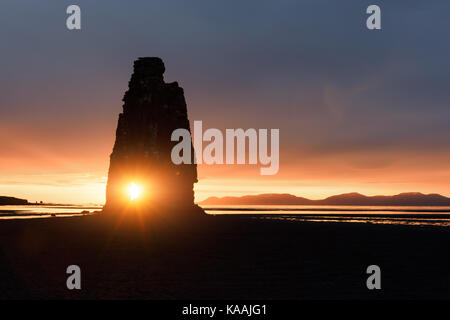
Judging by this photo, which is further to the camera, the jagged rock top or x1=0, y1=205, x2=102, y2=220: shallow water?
x1=0, y1=205, x2=102, y2=220: shallow water

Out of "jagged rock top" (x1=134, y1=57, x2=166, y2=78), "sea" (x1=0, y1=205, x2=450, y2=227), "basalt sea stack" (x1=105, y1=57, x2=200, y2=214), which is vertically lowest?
"sea" (x1=0, y1=205, x2=450, y2=227)

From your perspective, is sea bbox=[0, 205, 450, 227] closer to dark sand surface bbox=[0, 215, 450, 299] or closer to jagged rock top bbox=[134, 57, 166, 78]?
jagged rock top bbox=[134, 57, 166, 78]

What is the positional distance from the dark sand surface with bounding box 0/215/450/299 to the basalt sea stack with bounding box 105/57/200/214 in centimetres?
1713

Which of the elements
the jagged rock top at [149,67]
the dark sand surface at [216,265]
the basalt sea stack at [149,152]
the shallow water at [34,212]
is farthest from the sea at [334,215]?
the dark sand surface at [216,265]

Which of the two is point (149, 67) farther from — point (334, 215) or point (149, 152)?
point (334, 215)

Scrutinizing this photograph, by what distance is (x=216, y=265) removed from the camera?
23.7 metres

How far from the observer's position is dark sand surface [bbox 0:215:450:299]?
17.8 m

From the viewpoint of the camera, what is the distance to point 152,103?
58.0m

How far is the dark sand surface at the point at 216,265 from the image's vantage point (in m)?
17.8

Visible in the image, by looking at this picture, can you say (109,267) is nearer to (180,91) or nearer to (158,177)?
(158,177)

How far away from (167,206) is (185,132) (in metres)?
9.59

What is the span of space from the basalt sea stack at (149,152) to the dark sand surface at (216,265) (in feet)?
56.2

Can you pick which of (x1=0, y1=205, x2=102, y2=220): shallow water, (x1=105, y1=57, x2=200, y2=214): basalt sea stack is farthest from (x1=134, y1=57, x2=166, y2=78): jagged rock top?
(x1=0, y1=205, x2=102, y2=220): shallow water
